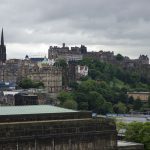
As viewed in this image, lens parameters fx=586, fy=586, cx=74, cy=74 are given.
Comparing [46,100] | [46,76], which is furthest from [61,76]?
[46,100]

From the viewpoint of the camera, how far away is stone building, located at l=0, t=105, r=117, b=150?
45.3 m

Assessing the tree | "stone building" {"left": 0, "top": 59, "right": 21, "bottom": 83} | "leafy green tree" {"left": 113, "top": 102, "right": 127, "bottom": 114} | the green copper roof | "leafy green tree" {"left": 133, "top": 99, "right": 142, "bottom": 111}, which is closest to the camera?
the green copper roof

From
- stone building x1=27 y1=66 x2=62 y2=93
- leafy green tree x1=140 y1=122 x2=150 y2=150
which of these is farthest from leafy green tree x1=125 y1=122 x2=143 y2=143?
stone building x1=27 y1=66 x2=62 y2=93

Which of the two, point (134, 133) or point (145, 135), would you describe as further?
point (134, 133)

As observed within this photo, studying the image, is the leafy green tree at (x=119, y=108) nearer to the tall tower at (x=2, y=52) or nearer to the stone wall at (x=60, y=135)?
the tall tower at (x=2, y=52)

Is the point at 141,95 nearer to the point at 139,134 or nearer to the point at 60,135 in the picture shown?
the point at 139,134

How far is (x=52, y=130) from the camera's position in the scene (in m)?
Result: 47.1

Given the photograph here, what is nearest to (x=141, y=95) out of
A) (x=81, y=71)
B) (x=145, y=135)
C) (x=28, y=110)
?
(x=81, y=71)

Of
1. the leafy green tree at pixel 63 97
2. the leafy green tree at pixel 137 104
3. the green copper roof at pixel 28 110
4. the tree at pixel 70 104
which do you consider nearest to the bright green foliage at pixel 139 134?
the green copper roof at pixel 28 110

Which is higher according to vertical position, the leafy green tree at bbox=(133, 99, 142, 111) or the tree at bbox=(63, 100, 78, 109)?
the tree at bbox=(63, 100, 78, 109)

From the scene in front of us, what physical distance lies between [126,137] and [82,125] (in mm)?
16637

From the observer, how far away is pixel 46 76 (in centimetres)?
15100

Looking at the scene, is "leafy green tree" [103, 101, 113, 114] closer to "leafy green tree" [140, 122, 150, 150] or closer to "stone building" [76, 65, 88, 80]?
"stone building" [76, 65, 88, 80]

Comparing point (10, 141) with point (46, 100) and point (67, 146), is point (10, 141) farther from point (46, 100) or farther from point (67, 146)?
point (46, 100)
